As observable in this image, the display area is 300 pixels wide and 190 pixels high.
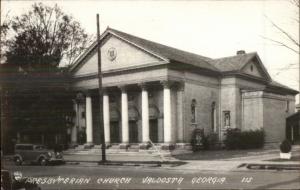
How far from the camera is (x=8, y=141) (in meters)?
43.3

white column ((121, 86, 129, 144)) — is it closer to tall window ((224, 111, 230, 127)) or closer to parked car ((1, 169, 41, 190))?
tall window ((224, 111, 230, 127))

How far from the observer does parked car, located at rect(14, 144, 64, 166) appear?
29734 mm

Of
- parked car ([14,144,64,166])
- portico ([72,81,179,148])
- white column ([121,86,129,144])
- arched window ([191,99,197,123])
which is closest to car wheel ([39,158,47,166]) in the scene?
parked car ([14,144,64,166])

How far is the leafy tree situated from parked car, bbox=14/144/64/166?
44.5ft

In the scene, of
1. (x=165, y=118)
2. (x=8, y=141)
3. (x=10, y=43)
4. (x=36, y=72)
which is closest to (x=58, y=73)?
(x=36, y=72)

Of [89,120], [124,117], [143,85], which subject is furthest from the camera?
[89,120]

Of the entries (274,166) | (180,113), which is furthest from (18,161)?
(274,166)

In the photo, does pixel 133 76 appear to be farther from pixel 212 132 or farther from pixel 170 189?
pixel 170 189

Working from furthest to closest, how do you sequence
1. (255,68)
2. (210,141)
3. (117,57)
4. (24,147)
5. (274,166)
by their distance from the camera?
(255,68) < (210,141) < (117,57) < (24,147) < (274,166)

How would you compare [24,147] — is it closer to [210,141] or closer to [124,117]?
[124,117]

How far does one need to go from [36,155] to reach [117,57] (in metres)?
13.3

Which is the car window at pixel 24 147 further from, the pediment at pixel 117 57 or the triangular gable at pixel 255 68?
the triangular gable at pixel 255 68

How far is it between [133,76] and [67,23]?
12.6 m

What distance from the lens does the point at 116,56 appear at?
1572 inches
